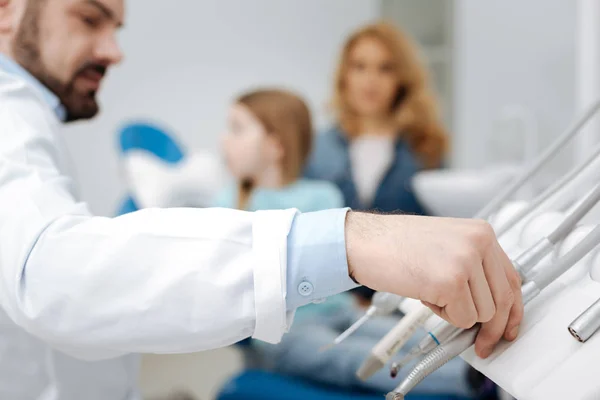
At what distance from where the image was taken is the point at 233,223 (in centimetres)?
45

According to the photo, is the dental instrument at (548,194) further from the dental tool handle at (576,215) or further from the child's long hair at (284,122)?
the child's long hair at (284,122)

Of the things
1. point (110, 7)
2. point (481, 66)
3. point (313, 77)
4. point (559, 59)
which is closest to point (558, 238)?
point (110, 7)

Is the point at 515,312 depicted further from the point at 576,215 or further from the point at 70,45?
the point at 70,45

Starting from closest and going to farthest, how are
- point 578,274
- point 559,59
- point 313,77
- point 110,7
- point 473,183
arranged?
1. point 578,274
2. point 110,7
3. point 473,183
4. point 559,59
5. point 313,77

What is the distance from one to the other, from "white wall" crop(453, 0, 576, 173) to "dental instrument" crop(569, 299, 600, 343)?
1882 mm

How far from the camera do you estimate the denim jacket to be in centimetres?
200

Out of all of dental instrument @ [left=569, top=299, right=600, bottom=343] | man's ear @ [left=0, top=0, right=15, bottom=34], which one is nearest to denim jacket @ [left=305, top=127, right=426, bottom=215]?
man's ear @ [left=0, top=0, right=15, bottom=34]

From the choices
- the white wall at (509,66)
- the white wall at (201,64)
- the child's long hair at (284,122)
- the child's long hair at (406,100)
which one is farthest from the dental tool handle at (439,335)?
the white wall at (201,64)

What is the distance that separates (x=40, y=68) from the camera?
2.51 ft

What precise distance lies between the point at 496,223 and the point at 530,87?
6.09ft

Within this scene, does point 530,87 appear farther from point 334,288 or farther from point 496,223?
point 334,288

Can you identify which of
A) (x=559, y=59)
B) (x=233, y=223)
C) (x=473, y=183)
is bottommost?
(x=473, y=183)

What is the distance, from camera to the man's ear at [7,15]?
0.73 meters

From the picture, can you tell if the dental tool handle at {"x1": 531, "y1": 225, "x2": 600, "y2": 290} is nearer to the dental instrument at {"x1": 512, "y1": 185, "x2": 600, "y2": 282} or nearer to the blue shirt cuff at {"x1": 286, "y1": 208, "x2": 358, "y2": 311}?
the dental instrument at {"x1": 512, "y1": 185, "x2": 600, "y2": 282}
